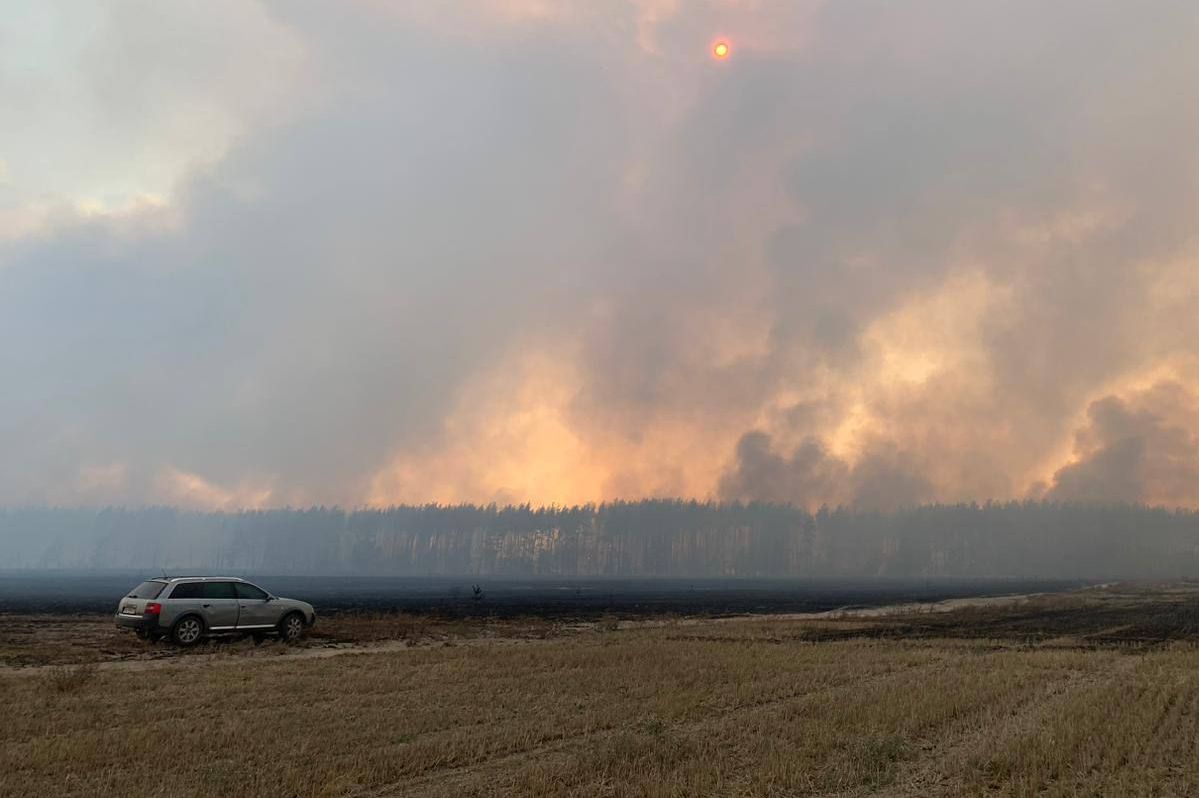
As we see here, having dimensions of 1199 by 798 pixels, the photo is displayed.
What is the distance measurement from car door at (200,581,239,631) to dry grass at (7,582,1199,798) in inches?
125

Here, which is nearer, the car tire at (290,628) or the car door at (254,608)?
the car door at (254,608)

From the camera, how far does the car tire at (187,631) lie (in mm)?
24531

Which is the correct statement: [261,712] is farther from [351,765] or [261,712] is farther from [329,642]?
[329,642]

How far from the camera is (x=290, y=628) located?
90.0 ft

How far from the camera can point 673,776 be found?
405 inches

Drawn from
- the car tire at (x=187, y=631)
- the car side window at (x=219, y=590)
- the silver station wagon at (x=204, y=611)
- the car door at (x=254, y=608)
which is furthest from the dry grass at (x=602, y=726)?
the car side window at (x=219, y=590)

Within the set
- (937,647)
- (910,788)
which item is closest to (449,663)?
(910,788)

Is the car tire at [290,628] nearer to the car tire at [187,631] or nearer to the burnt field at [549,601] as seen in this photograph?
the car tire at [187,631]

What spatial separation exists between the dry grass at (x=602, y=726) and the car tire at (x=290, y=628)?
172 inches

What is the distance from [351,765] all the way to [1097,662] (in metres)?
21.8

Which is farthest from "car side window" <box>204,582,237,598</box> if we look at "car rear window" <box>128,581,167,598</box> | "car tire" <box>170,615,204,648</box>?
"car rear window" <box>128,581,167,598</box>

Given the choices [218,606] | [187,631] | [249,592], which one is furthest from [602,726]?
[249,592]

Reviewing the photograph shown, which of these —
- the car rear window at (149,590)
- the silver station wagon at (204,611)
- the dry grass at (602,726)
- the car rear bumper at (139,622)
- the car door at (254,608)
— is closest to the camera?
the dry grass at (602,726)

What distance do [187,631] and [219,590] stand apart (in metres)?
1.81
